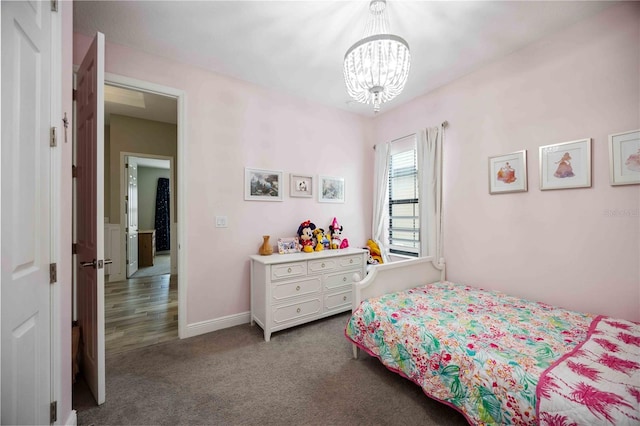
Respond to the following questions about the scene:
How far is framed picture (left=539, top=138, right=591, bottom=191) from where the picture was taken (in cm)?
196

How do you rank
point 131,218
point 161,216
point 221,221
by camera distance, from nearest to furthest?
point 221,221 < point 131,218 < point 161,216

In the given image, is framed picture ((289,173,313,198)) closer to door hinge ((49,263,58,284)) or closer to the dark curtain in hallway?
door hinge ((49,263,58,284))

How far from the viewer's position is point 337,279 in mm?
2916

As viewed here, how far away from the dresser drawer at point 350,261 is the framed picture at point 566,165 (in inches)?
74.1

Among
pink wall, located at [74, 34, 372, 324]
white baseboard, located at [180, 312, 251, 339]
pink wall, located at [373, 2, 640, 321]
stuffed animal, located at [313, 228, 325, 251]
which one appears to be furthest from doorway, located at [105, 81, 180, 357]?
pink wall, located at [373, 2, 640, 321]

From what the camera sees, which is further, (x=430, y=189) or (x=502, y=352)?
(x=430, y=189)

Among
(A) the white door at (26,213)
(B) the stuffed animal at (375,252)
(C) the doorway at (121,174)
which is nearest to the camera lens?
(A) the white door at (26,213)

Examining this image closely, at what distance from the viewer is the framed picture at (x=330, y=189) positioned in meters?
3.43

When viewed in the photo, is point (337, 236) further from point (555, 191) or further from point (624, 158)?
point (624, 158)

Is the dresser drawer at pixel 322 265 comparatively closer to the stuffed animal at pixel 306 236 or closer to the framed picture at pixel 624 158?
the stuffed animal at pixel 306 236

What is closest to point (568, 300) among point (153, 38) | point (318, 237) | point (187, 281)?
point (318, 237)

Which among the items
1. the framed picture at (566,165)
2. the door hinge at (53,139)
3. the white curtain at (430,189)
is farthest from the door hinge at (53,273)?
the framed picture at (566,165)

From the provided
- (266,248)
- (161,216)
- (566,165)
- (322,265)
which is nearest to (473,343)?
(322,265)

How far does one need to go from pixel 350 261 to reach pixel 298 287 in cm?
73
